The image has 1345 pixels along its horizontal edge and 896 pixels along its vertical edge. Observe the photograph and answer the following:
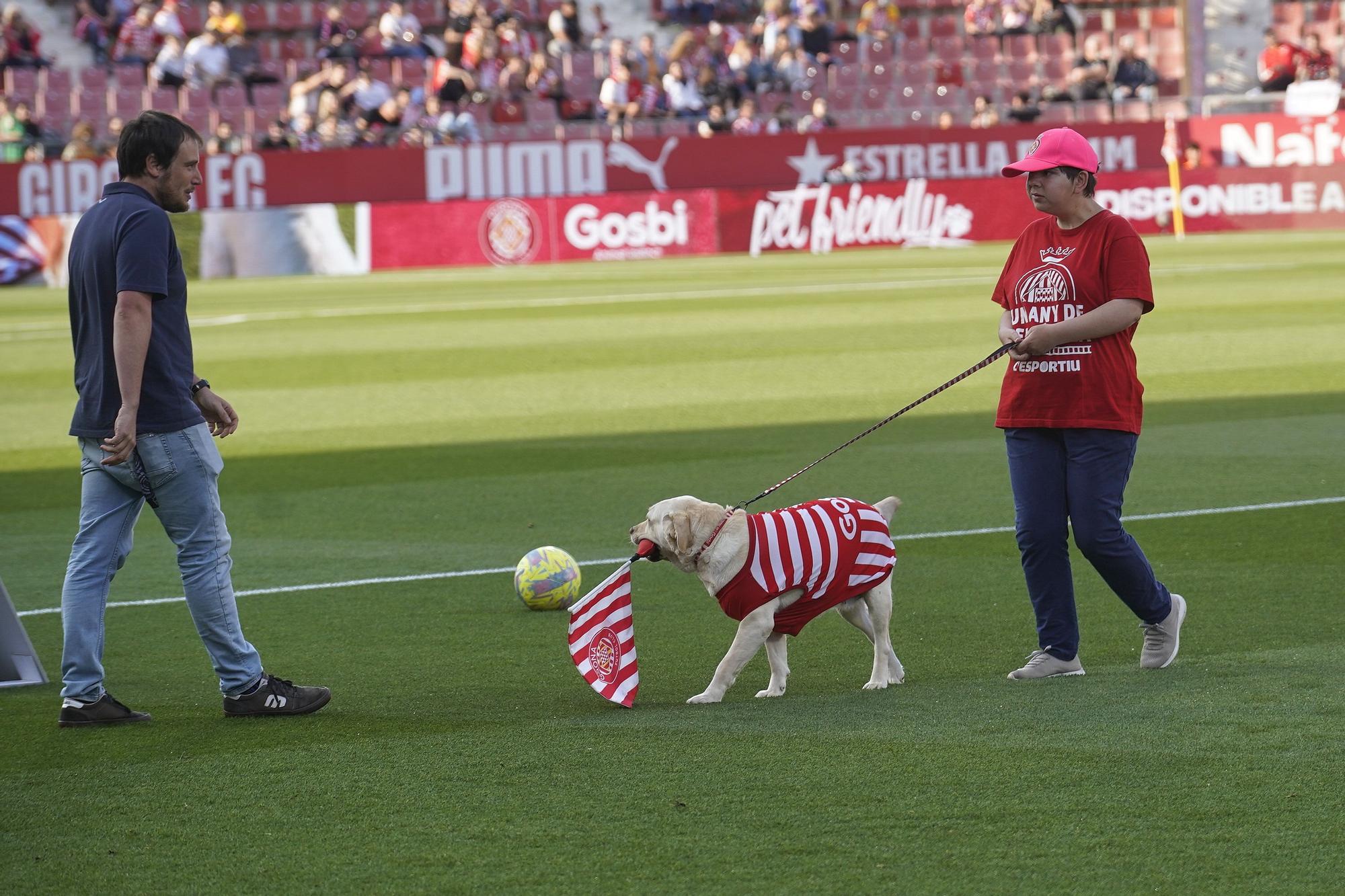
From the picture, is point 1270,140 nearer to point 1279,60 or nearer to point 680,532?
point 1279,60

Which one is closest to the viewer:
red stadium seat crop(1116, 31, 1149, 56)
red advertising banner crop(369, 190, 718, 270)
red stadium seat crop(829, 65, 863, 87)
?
red advertising banner crop(369, 190, 718, 270)

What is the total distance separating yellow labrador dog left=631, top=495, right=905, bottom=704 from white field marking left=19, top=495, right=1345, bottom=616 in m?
2.60

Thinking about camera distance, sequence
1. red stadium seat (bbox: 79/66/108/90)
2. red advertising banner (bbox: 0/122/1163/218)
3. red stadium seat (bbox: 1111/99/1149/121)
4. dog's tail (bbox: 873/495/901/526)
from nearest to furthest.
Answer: dog's tail (bbox: 873/495/901/526), red advertising banner (bbox: 0/122/1163/218), red stadium seat (bbox: 79/66/108/90), red stadium seat (bbox: 1111/99/1149/121)

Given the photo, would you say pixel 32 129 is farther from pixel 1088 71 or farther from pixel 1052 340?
pixel 1052 340

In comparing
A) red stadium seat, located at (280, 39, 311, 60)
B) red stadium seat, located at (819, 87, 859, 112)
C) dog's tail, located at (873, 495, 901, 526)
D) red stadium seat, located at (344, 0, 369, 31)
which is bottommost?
dog's tail, located at (873, 495, 901, 526)

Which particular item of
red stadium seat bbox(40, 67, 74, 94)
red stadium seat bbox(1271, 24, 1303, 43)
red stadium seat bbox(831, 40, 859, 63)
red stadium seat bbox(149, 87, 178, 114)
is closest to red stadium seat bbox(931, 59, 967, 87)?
red stadium seat bbox(831, 40, 859, 63)

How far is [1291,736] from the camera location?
5598 mm

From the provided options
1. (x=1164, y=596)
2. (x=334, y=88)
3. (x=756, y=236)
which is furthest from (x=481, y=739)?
(x=334, y=88)

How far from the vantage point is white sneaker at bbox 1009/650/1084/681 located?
6.64 meters

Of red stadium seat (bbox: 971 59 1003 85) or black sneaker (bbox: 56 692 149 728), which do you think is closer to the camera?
black sneaker (bbox: 56 692 149 728)

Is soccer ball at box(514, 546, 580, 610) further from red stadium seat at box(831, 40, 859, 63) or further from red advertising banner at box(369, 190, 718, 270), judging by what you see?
red stadium seat at box(831, 40, 859, 63)

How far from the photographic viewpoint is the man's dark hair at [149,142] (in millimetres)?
6227

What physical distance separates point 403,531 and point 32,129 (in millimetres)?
27825

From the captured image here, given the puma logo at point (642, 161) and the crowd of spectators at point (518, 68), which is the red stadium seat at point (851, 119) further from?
the puma logo at point (642, 161)
